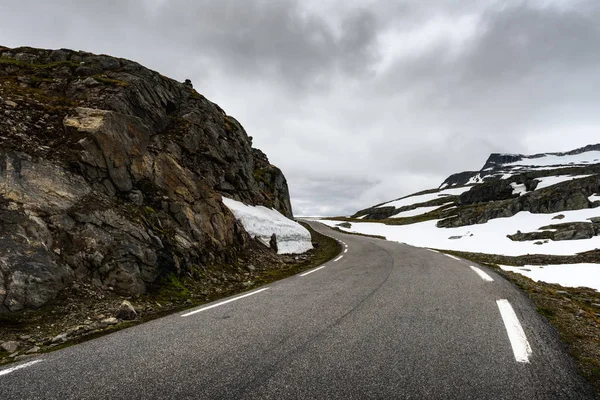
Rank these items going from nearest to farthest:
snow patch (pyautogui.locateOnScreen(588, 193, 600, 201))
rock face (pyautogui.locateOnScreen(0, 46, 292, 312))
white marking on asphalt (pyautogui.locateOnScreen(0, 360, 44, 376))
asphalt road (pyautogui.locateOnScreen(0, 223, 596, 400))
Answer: asphalt road (pyautogui.locateOnScreen(0, 223, 596, 400)), white marking on asphalt (pyautogui.locateOnScreen(0, 360, 44, 376)), rock face (pyautogui.locateOnScreen(0, 46, 292, 312)), snow patch (pyautogui.locateOnScreen(588, 193, 600, 201))

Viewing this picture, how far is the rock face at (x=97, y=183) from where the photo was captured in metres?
8.08

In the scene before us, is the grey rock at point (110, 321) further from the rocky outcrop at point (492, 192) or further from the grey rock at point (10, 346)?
the rocky outcrop at point (492, 192)

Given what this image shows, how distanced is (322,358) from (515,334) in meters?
3.46

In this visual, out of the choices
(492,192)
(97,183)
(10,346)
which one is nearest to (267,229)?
(97,183)

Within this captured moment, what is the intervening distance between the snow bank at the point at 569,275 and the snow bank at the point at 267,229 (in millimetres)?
13984

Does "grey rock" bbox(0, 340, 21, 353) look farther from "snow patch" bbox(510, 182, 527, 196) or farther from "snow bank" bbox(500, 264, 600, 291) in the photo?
"snow patch" bbox(510, 182, 527, 196)

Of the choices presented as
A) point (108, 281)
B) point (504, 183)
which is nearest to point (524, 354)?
point (108, 281)

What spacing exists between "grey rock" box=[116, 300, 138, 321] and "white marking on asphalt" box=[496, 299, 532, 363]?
794 cm

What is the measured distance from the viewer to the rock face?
808 cm

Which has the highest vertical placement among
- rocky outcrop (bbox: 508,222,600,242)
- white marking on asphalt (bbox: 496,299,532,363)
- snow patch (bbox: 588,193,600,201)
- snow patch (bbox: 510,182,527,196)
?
snow patch (bbox: 510,182,527,196)

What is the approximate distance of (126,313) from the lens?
7254mm

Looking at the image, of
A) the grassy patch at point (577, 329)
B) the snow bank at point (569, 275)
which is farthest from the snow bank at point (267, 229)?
the grassy patch at point (577, 329)

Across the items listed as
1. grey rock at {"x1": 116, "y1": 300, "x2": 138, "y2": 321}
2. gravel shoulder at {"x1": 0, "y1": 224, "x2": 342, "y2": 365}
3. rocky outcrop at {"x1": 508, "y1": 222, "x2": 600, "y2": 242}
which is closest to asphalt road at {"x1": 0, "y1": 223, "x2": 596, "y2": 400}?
gravel shoulder at {"x1": 0, "y1": 224, "x2": 342, "y2": 365}

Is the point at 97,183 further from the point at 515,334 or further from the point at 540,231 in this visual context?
the point at 540,231
